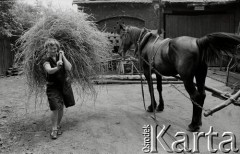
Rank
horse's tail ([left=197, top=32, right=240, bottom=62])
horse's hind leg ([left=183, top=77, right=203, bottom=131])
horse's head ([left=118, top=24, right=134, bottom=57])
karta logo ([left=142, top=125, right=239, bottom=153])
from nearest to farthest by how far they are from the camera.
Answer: karta logo ([left=142, top=125, right=239, bottom=153])
horse's tail ([left=197, top=32, right=240, bottom=62])
horse's hind leg ([left=183, top=77, right=203, bottom=131])
horse's head ([left=118, top=24, right=134, bottom=57])

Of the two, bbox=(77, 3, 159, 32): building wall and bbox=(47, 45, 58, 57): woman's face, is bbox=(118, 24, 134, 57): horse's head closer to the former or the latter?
bbox=(47, 45, 58, 57): woman's face

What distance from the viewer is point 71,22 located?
14.3ft

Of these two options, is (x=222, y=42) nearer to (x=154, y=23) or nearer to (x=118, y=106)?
(x=118, y=106)

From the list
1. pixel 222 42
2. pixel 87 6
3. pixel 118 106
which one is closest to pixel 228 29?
pixel 87 6

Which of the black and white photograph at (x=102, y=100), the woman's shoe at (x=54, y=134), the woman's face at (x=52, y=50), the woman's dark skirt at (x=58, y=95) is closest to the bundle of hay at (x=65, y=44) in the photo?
the black and white photograph at (x=102, y=100)

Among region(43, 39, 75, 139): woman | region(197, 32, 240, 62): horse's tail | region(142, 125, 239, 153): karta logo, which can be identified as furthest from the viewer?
region(43, 39, 75, 139): woman

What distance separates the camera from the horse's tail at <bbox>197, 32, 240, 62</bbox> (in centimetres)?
360

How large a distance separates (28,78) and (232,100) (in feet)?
10.4

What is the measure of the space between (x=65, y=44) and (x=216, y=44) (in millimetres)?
2460

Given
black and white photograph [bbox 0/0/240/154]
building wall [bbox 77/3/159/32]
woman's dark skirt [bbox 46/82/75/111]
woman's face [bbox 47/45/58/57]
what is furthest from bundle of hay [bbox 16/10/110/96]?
building wall [bbox 77/3/159/32]

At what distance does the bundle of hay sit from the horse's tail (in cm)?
185

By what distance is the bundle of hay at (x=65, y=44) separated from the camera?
4.21 meters

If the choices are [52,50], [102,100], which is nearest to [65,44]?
[52,50]

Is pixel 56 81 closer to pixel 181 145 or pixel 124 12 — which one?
pixel 181 145
